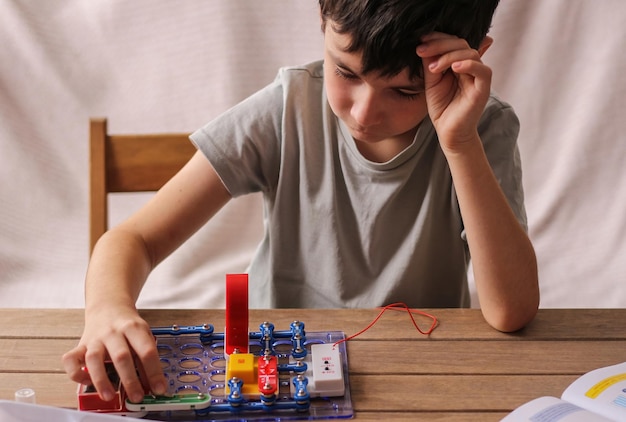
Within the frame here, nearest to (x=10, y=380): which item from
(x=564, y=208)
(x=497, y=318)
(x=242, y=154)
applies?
(x=242, y=154)

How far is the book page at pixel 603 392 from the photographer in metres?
0.78

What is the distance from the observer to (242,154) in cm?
112

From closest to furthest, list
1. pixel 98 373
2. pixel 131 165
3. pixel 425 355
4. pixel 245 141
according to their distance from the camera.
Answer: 1. pixel 98 373
2. pixel 425 355
3. pixel 245 141
4. pixel 131 165

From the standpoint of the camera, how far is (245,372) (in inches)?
31.9

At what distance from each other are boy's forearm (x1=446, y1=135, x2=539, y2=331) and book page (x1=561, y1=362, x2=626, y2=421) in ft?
0.40

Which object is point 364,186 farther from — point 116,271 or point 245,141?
point 116,271

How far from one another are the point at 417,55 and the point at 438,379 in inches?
14.0

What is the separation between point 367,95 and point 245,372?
13.3 inches

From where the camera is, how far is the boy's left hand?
0.88 m

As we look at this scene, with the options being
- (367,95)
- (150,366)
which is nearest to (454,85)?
(367,95)

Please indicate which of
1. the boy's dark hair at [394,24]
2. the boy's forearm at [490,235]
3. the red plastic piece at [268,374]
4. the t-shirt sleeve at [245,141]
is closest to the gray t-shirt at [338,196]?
the t-shirt sleeve at [245,141]

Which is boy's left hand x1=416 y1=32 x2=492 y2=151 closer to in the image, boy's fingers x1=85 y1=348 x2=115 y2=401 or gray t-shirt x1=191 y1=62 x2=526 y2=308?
gray t-shirt x1=191 y1=62 x2=526 y2=308

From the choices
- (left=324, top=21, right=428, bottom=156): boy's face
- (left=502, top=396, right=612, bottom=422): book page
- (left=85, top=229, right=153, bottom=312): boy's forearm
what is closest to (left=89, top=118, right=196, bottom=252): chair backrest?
(left=85, top=229, right=153, bottom=312): boy's forearm

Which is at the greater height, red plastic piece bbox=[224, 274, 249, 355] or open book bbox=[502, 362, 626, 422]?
red plastic piece bbox=[224, 274, 249, 355]
